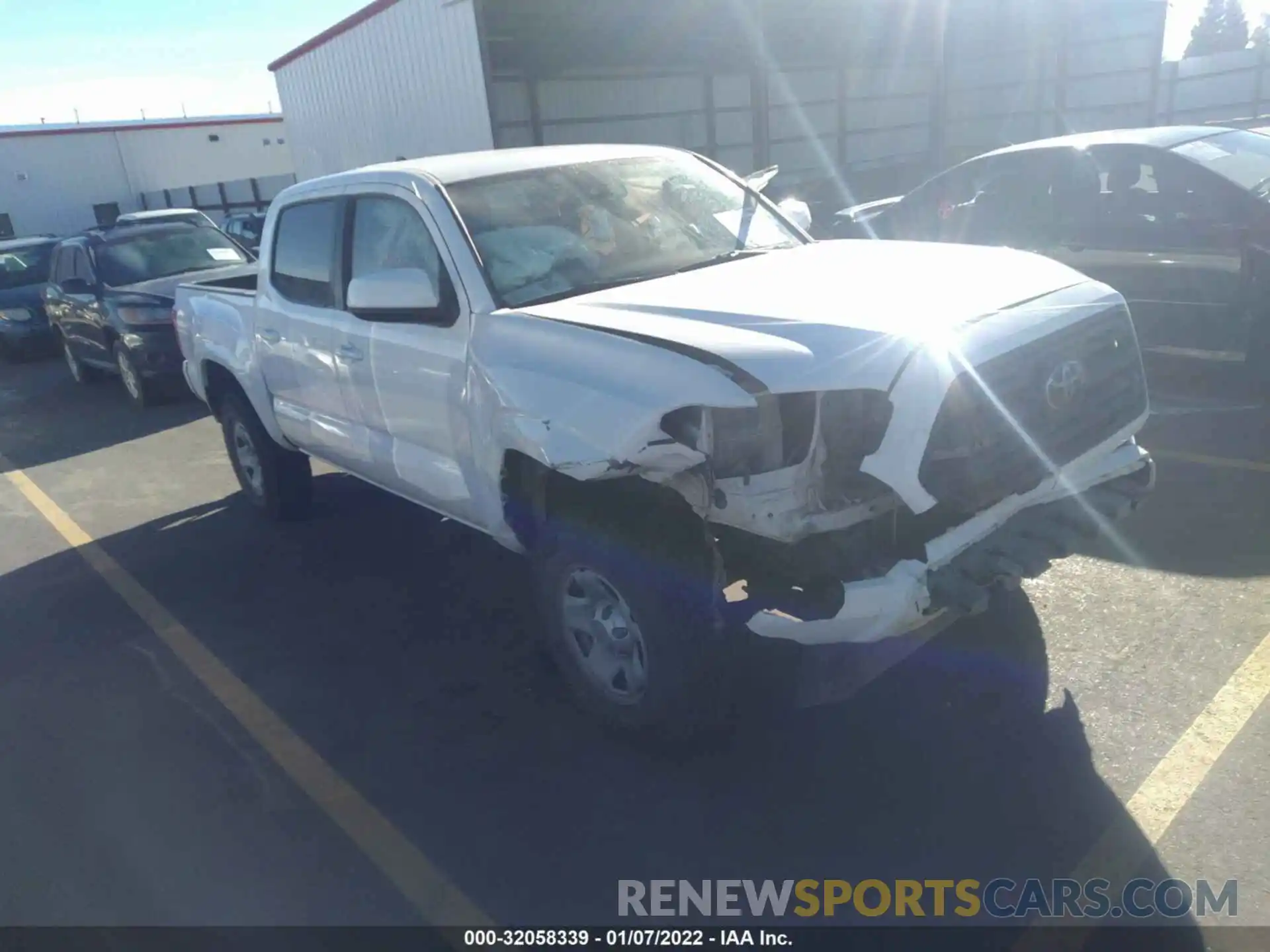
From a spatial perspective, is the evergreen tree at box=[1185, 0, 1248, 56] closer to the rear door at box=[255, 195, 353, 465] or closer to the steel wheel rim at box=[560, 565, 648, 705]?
the rear door at box=[255, 195, 353, 465]

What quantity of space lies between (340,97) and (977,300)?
18071 millimetres

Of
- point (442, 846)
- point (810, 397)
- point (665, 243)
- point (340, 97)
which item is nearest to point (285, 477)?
point (665, 243)

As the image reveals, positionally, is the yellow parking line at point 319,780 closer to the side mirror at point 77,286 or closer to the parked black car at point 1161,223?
the parked black car at point 1161,223

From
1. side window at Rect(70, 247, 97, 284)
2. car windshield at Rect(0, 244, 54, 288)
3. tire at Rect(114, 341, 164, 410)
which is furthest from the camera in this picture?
car windshield at Rect(0, 244, 54, 288)

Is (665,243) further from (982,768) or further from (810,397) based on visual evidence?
(982,768)

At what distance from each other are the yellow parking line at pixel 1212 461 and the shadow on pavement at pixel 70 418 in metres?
8.46

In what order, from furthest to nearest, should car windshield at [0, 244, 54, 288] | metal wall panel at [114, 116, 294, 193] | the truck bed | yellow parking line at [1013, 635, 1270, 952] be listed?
metal wall panel at [114, 116, 294, 193] < car windshield at [0, 244, 54, 288] < the truck bed < yellow parking line at [1013, 635, 1270, 952]

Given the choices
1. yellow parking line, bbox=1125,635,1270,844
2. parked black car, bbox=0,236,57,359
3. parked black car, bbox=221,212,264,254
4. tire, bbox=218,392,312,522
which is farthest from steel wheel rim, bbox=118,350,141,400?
yellow parking line, bbox=1125,635,1270,844

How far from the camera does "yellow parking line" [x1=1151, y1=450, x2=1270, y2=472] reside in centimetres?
554

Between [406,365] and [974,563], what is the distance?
241 centimetres

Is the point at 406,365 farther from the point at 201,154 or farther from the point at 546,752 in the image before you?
the point at 201,154

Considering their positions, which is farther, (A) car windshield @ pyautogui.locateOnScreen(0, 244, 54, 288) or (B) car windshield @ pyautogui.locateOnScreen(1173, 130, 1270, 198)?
(A) car windshield @ pyautogui.locateOnScreen(0, 244, 54, 288)

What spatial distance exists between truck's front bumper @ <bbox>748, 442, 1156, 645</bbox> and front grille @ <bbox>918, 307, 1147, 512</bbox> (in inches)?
3.6

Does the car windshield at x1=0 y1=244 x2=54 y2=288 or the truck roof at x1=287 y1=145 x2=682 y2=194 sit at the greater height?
the truck roof at x1=287 y1=145 x2=682 y2=194
